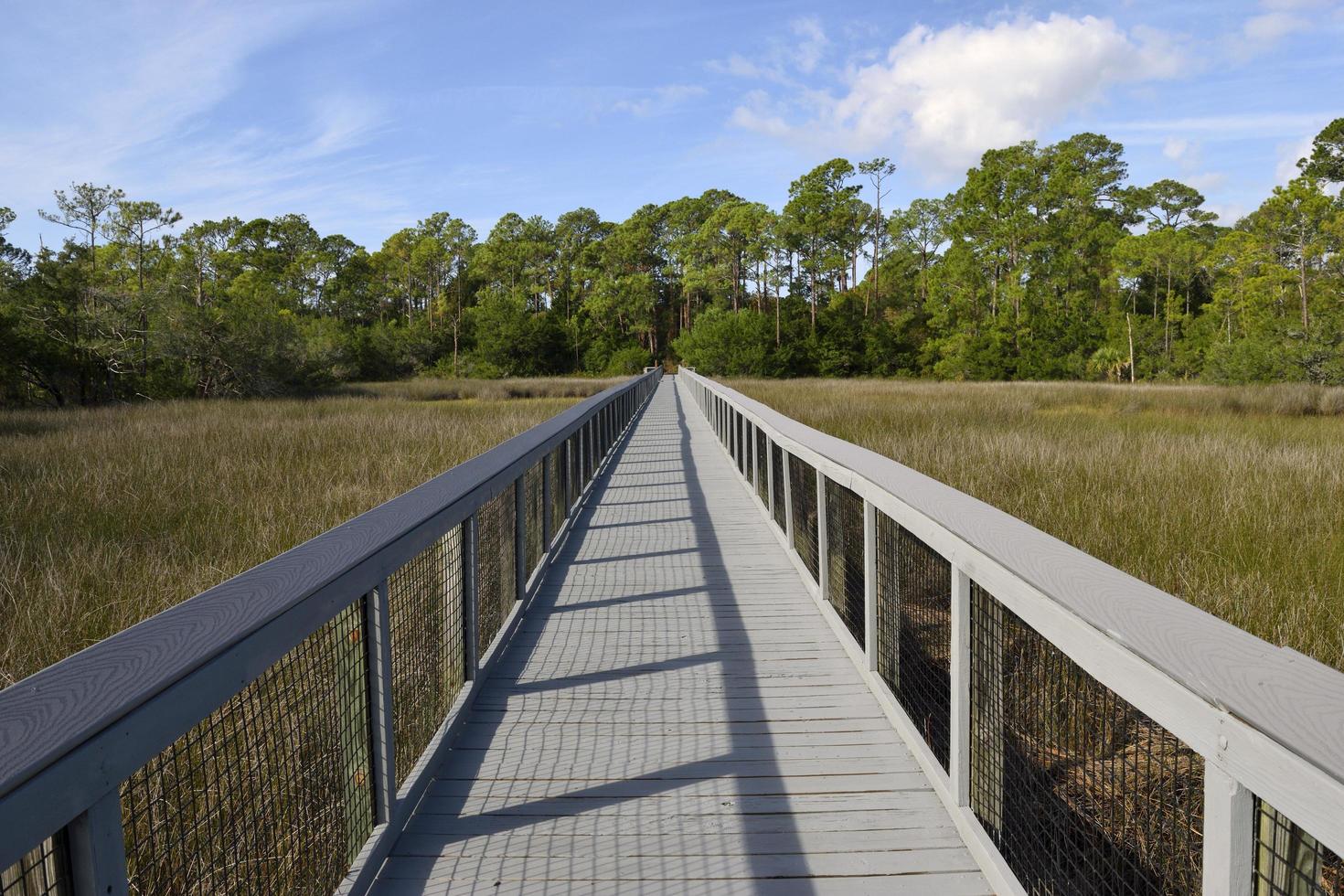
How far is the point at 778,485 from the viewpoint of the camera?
734 centimetres

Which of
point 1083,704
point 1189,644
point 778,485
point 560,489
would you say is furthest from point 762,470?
point 1189,644

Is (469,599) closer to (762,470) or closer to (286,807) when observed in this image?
(286,807)

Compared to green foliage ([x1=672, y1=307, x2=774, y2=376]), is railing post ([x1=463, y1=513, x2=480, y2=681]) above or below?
below

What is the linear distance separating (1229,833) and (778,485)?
6.16m

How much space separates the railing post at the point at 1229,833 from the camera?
1.18m

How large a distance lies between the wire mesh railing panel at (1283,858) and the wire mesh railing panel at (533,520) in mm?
4293

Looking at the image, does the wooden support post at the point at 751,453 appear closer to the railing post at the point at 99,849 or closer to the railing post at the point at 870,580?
the railing post at the point at 870,580

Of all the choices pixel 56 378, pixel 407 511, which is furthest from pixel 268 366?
pixel 407 511

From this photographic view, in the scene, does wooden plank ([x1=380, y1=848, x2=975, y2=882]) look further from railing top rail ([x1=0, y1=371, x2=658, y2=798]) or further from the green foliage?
the green foliage

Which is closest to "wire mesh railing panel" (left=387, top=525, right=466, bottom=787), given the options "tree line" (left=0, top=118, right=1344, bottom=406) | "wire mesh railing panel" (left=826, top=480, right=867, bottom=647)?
"wire mesh railing panel" (left=826, top=480, right=867, bottom=647)

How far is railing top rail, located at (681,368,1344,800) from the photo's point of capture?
1051mm

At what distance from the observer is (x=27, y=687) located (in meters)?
1.16

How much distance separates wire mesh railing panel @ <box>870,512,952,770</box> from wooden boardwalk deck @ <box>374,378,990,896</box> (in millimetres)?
226

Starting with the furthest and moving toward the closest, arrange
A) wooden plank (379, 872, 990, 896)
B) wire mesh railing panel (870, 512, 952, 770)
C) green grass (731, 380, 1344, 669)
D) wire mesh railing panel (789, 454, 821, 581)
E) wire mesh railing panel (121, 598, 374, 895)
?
wire mesh railing panel (789, 454, 821, 581)
green grass (731, 380, 1344, 669)
wire mesh railing panel (870, 512, 952, 770)
wooden plank (379, 872, 990, 896)
wire mesh railing panel (121, 598, 374, 895)
